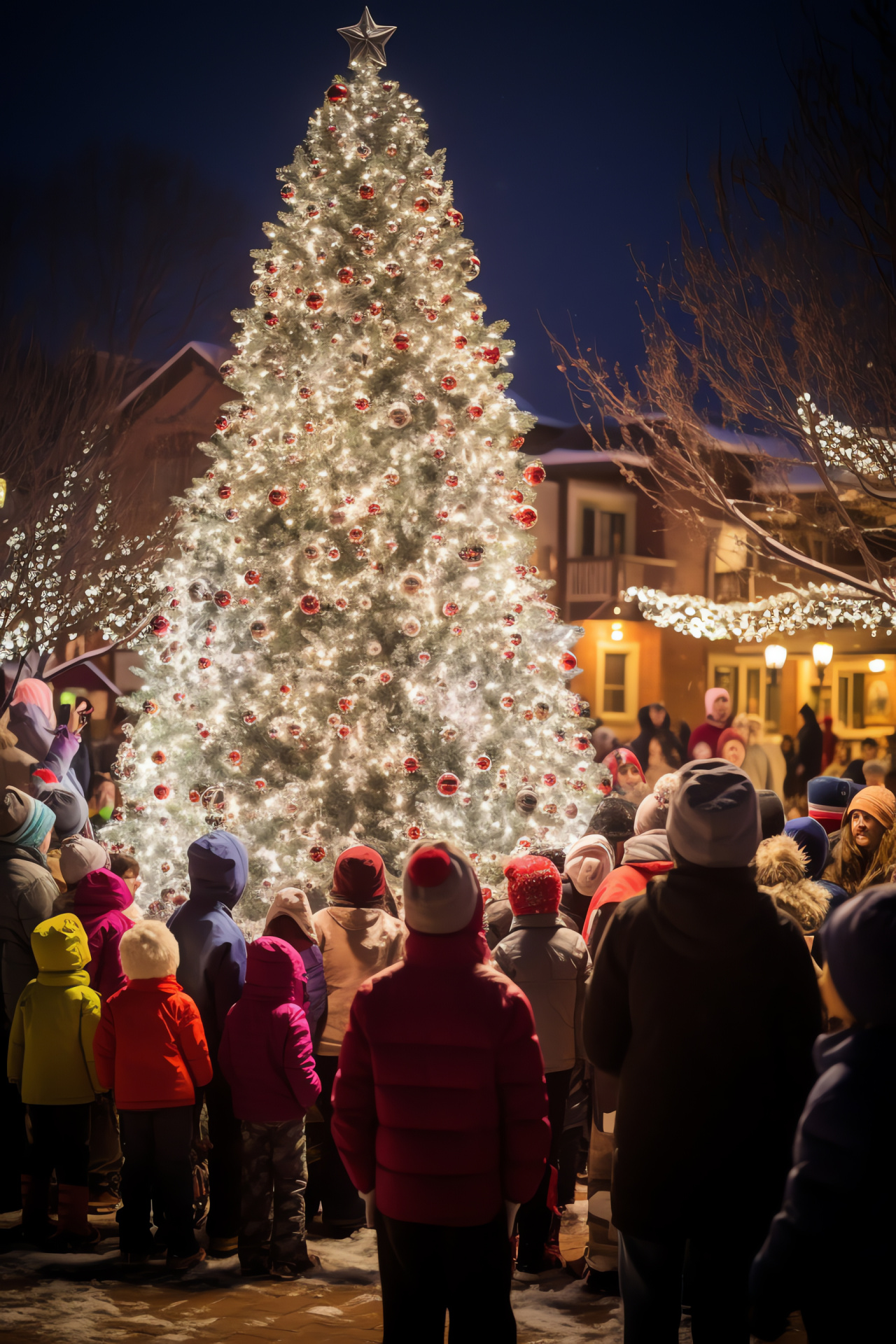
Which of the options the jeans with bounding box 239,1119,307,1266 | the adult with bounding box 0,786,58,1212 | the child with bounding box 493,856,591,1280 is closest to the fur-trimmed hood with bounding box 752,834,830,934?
the child with bounding box 493,856,591,1280

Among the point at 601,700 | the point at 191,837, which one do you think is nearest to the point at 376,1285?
the point at 191,837

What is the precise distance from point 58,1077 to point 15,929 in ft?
2.70

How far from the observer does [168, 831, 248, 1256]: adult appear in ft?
16.2

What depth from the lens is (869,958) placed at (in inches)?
95.9

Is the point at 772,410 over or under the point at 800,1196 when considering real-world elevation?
over

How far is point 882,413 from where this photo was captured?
37.2 ft

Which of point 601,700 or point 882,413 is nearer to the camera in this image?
point 882,413

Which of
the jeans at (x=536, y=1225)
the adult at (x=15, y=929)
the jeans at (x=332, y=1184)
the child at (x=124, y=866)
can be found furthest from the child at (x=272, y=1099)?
the child at (x=124, y=866)

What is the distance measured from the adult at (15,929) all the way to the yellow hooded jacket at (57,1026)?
343 mm

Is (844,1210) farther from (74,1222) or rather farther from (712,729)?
(712,729)

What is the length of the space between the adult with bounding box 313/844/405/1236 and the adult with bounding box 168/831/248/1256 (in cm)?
40

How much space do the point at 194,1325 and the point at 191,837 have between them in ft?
17.4

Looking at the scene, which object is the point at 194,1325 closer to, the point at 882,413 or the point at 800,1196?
the point at 800,1196

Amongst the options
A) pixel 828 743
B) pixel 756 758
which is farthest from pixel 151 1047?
pixel 828 743
